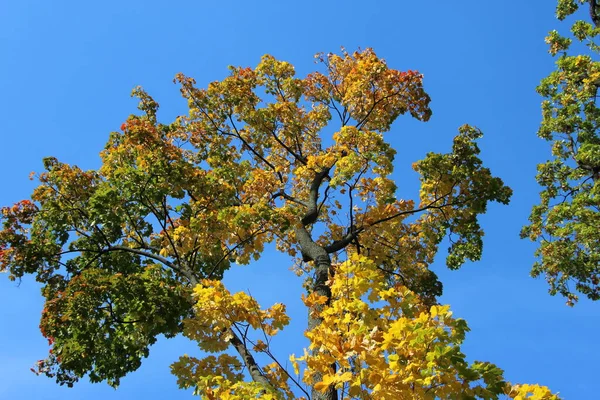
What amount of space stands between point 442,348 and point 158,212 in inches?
264

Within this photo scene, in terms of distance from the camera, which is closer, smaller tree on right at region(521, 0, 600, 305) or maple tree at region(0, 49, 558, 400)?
maple tree at region(0, 49, 558, 400)

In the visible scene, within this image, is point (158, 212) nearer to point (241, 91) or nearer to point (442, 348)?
point (241, 91)

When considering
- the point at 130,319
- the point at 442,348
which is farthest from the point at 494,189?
the point at 130,319

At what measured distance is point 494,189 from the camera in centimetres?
1045

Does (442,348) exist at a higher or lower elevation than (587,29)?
lower

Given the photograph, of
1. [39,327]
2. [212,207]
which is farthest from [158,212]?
[39,327]

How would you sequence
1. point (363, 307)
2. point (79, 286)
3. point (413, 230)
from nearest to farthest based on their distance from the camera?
point (363, 307), point (79, 286), point (413, 230)

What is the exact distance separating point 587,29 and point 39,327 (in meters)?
18.7

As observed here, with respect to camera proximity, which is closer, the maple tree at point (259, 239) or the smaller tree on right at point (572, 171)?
the maple tree at point (259, 239)

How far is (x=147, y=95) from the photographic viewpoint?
41.2ft

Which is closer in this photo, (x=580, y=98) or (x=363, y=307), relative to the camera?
(x=363, y=307)

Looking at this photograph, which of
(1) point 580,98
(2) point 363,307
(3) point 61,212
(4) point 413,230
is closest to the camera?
(2) point 363,307

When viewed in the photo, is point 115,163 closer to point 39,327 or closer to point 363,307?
point 39,327

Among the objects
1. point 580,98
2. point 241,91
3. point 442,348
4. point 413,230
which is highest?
point 580,98
